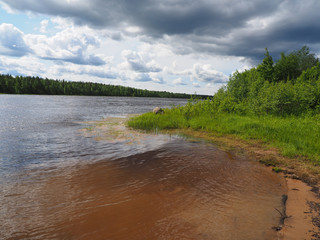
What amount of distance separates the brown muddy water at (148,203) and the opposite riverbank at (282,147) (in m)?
0.45

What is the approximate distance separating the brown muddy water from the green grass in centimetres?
344

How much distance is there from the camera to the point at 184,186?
20.9 ft

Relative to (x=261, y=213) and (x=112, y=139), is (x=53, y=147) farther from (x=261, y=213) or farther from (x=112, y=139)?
(x=261, y=213)

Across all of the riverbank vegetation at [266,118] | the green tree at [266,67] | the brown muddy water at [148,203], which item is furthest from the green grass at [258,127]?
the green tree at [266,67]

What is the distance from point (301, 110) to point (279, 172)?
50.0 feet

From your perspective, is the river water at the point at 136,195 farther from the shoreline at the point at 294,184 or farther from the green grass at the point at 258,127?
the green grass at the point at 258,127

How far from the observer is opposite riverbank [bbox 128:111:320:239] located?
4645 mm

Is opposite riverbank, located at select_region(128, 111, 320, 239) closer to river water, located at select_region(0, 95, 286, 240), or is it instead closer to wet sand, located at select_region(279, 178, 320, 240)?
wet sand, located at select_region(279, 178, 320, 240)

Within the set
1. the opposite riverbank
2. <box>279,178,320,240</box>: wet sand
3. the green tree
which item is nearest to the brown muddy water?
<box>279,178,320,240</box>: wet sand

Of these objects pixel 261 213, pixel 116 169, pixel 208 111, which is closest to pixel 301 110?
pixel 208 111

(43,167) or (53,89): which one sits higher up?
(53,89)

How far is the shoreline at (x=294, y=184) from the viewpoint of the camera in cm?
418

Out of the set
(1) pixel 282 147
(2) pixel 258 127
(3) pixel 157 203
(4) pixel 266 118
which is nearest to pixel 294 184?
(1) pixel 282 147

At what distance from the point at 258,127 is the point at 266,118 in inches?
180
